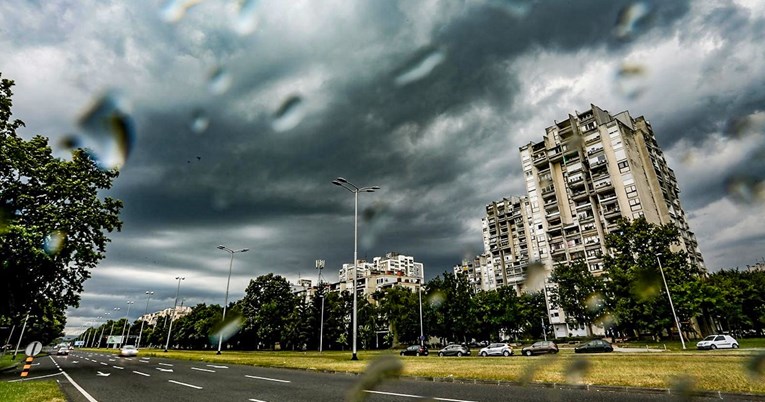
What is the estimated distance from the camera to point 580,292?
188 ft

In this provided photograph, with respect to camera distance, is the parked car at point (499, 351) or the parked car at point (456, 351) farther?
the parked car at point (456, 351)

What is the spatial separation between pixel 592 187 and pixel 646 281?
118ft

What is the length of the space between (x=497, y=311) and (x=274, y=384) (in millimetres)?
57215

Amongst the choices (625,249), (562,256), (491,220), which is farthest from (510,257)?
(625,249)

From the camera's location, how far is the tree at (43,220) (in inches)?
817

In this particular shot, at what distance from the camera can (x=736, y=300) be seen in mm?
54375

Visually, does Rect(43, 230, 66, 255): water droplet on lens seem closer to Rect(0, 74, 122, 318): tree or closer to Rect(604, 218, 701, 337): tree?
Rect(0, 74, 122, 318): tree

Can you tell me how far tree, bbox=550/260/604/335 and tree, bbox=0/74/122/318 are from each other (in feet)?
195

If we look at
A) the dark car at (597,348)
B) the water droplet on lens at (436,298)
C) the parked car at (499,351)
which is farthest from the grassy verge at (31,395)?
the water droplet on lens at (436,298)

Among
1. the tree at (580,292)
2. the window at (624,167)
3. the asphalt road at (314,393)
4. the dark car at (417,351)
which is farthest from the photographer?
the window at (624,167)

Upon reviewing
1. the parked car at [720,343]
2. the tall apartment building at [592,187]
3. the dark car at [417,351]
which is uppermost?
the tall apartment building at [592,187]

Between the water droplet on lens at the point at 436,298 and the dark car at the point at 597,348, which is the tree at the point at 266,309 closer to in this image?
the water droplet on lens at the point at 436,298

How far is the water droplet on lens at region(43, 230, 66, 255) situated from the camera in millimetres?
21797

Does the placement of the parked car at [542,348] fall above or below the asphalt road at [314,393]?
above
